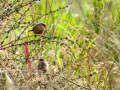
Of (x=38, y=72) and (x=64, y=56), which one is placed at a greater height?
(x=64, y=56)

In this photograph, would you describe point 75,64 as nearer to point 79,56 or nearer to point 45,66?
point 79,56

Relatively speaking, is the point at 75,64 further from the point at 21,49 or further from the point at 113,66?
the point at 21,49

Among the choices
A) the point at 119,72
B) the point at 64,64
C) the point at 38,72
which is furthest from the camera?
the point at 64,64

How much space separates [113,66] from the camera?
187 cm

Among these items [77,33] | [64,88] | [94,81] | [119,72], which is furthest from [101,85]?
[77,33]

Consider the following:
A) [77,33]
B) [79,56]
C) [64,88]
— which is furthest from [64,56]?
[64,88]

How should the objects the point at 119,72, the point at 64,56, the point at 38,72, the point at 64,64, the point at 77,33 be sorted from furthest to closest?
the point at 77,33
the point at 64,56
the point at 64,64
the point at 119,72
the point at 38,72

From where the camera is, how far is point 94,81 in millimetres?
1879

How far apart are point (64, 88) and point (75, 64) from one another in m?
0.44

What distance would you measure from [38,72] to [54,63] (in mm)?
493

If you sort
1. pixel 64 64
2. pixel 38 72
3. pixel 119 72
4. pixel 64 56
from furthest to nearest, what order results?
pixel 64 56, pixel 64 64, pixel 119 72, pixel 38 72

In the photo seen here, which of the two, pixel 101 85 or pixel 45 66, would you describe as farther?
pixel 101 85

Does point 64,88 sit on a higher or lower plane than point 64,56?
lower

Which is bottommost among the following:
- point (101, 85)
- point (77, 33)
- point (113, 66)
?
point (101, 85)
